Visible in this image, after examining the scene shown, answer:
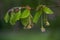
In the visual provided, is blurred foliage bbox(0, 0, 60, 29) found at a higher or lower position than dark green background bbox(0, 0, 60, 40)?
higher

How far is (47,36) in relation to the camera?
1522mm

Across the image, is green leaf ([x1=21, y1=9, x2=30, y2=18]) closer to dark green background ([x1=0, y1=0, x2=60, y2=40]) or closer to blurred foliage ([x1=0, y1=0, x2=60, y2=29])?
blurred foliage ([x1=0, y1=0, x2=60, y2=29])

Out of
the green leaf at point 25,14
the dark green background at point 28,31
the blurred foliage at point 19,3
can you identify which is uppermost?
the blurred foliage at point 19,3

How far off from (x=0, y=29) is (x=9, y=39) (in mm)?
128

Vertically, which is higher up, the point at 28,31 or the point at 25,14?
the point at 25,14

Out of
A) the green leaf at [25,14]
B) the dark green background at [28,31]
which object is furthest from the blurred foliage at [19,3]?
the green leaf at [25,14]

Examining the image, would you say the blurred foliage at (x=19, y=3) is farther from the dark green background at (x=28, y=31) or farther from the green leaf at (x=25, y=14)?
the green leaf at (x=25, y=14)

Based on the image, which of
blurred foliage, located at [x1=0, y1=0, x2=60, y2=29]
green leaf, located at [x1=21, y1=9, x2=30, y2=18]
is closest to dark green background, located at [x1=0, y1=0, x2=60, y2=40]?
blurred foliage, located at [x1=0, y1=0, x2=60, y2=29]

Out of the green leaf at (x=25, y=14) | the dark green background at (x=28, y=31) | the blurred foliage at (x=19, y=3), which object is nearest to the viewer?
the green leaf at (x=25, y=14)

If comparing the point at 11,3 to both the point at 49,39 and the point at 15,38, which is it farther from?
the point at 49,39

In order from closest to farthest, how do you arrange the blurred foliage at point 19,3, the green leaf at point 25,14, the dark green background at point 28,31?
the green leaf at point 25,14 < the blurred foliage at point 19,3 < the dark green background at point 28,31

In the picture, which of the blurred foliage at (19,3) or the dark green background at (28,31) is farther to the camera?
the dark green background at (28,31)

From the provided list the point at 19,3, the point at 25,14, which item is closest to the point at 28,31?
the point at 19,3

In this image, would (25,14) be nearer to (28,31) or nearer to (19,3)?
(19,3)
